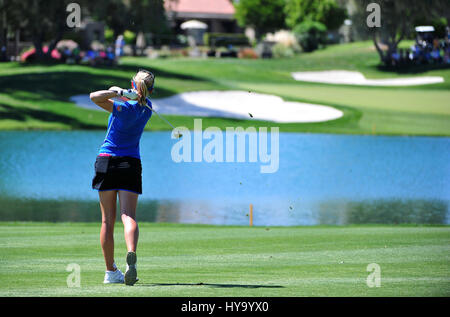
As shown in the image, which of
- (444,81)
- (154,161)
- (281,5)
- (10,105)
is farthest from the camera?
(281,5)

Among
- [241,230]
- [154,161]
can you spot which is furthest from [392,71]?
[241,230]

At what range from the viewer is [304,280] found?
340 inches

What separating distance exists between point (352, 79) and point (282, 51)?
9824 mm

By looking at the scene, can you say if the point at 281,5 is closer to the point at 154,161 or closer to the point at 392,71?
the point at 392,71

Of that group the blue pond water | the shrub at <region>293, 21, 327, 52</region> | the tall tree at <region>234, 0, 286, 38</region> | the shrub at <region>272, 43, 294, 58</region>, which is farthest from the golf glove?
the tall tree at <region>234, 0, 286, 38</region>

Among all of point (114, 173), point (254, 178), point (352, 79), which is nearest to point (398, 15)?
point (352, 79)

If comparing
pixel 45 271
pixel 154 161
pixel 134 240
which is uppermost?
pixel 134 240

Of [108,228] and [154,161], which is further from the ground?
[108,228]

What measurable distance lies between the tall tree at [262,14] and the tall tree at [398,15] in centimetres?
2583

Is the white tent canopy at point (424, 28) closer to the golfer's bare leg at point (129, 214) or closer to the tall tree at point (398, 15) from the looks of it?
the tall tree at point (398, 15)

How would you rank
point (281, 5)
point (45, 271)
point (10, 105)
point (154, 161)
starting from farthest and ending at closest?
point (281, 5), point (10, 105), point (154, 161), point (45, 271)

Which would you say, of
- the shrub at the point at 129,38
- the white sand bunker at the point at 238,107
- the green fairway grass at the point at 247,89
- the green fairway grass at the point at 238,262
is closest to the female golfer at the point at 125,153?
the green fairway grass at the point at 238,262

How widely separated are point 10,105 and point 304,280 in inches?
1332

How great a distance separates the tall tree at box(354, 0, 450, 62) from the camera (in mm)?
52125
